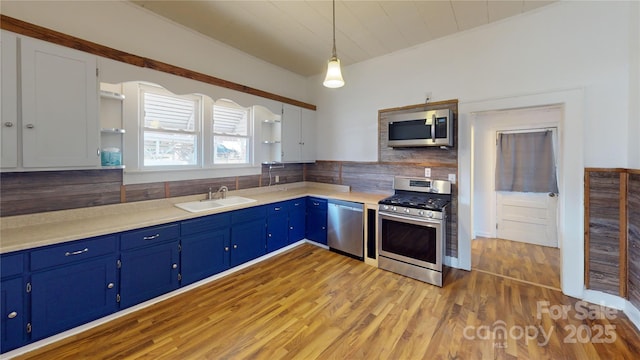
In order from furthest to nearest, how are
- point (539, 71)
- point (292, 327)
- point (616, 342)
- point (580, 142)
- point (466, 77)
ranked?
point (466, 77) → point (539, 71) → point (580, 142) → point (292, 327) → point (616, 342)

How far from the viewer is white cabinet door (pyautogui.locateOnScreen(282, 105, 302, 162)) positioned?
4.10m

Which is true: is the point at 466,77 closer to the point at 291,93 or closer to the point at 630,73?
the point at 630,73

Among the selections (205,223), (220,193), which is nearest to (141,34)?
(220,193)

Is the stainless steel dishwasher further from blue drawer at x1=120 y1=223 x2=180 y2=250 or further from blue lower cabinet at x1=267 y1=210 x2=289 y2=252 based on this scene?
blue drawer at x1=120 y1=223 x2=180 y2=250

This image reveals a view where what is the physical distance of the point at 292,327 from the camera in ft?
7.15

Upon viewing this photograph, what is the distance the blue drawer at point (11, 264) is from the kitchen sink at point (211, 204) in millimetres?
1226

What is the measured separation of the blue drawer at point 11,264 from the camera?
1682 millimetres

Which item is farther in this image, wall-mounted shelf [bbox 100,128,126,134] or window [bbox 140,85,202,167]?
window [bbox 140,85,202,167]

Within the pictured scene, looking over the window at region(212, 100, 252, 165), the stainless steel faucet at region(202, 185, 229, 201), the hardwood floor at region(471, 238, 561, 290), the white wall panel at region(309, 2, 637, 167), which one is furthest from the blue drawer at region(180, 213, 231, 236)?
the hardwood floor at region(471, 238, 561, 290)

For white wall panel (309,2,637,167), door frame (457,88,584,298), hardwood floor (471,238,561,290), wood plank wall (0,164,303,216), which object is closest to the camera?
wood plank wall (0,164,303,216)

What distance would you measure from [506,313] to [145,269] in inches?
133

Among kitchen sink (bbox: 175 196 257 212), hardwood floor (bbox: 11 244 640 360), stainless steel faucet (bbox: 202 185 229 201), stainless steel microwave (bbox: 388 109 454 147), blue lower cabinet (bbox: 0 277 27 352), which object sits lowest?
hardwood floor (bbox: 11 244 640 360)

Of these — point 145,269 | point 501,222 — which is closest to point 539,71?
point 501,222

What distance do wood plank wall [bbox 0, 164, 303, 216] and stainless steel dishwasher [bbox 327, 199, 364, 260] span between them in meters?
1.96
